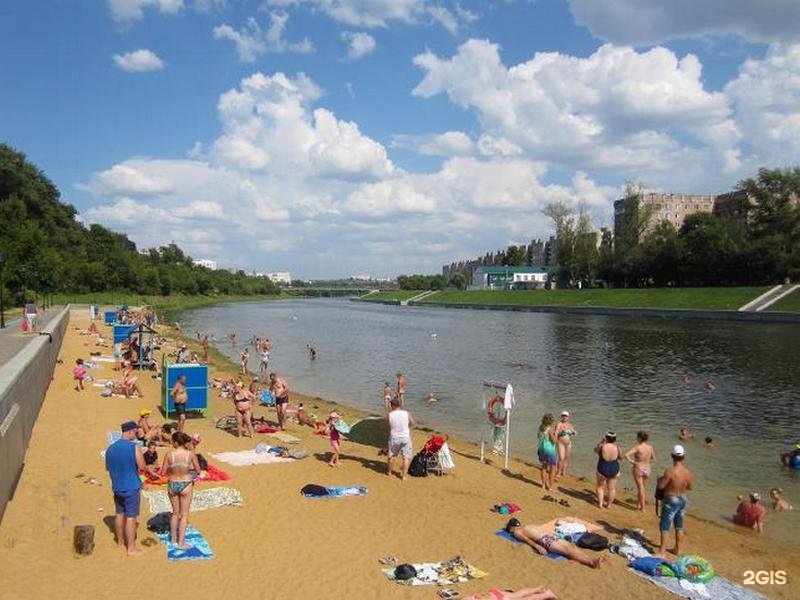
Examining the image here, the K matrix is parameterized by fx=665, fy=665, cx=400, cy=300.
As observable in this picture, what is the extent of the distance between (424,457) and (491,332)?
5058cm

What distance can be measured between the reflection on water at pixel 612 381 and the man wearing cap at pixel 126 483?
370 inches

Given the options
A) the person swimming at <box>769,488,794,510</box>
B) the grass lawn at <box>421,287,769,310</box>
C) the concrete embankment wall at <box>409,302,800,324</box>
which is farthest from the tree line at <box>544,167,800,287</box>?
the person swimming at <box>769,488,794,510</box>

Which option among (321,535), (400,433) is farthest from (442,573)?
(400,433)

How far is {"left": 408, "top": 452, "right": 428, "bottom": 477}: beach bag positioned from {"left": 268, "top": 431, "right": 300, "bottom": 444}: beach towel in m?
4.01

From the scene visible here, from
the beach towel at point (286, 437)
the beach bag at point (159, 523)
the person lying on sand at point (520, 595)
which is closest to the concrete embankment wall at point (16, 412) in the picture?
the beach bag at point (159, 523)

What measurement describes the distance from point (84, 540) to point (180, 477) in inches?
59.5

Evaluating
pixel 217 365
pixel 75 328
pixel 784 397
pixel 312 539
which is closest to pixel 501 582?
pixel 312 539

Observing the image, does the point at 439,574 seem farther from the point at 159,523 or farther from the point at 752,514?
the point at 752,514

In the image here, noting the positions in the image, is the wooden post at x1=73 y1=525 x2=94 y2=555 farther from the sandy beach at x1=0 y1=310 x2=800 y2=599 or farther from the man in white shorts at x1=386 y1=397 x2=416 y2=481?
the man in white shorts at x1=386 y1=397 x2=416 y2=481

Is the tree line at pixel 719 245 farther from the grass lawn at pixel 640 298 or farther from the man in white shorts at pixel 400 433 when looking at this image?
the man in white shorts at pixel 400 433

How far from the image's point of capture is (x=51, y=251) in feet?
240

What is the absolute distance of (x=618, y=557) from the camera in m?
9.91

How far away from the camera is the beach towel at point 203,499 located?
36.3 feet

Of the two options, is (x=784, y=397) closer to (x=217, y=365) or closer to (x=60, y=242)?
(x=217, y=365)
